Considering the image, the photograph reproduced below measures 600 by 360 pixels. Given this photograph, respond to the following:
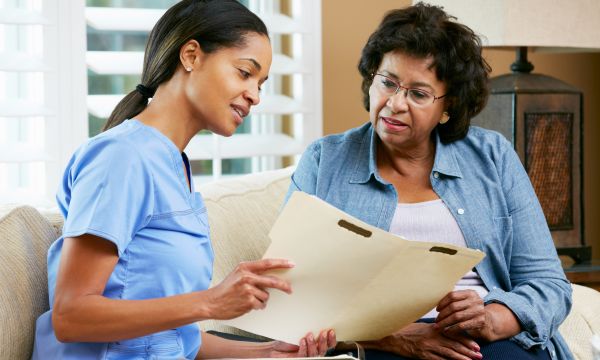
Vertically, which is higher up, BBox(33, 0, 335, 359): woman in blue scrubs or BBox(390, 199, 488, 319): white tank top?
BBox(33, 0, 335, 359): woman in blue scrubs

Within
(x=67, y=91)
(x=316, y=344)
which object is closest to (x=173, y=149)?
(x=316, y=344)

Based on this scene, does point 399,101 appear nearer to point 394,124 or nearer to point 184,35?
point 394,124

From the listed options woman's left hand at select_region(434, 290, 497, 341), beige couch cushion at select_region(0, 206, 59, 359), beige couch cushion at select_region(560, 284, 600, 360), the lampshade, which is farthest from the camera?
the lampshade

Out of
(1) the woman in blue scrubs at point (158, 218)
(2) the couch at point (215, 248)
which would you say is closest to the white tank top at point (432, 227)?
(2) the couch at point (215, 248)

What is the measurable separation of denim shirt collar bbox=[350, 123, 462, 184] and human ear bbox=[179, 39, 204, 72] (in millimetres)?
657

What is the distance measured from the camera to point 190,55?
1416 millimetres

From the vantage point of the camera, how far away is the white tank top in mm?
1906

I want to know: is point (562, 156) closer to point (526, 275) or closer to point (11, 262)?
point (526, 275)

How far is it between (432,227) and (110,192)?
33.6 inches

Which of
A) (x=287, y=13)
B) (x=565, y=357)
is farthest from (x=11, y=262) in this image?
(x=287, y=13)

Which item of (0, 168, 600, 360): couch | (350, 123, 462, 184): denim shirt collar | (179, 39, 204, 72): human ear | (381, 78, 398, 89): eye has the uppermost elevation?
(179, 39, 204, 72): human ear

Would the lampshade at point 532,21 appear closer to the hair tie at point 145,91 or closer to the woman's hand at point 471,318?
the woman's hand at point 471,318

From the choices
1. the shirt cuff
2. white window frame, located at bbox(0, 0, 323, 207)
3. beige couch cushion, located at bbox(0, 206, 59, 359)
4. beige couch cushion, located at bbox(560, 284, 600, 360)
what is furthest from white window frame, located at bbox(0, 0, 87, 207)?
beige couch cushion, located at bbox(560, 284, 600, 360)

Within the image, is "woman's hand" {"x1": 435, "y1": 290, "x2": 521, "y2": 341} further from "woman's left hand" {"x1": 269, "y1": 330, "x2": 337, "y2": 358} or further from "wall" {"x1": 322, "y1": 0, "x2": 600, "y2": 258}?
"wall" {"x1": 322, "y1": 0, "x2": 600, "y2": 258}
